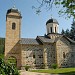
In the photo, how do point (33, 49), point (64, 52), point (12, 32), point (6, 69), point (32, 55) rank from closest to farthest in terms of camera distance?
point (6, 69) → point (32, 55) → point (33, 49) → point (12, 32) → point (64, 52)

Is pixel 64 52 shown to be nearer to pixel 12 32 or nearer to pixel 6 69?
pixel 12 32

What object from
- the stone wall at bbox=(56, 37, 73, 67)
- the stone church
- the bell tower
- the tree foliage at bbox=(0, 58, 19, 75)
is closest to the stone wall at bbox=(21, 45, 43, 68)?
the stone church

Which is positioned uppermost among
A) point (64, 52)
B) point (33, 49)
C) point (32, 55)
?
point (33, 49)

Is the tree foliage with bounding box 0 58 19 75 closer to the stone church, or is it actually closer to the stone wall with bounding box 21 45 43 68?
the stone church

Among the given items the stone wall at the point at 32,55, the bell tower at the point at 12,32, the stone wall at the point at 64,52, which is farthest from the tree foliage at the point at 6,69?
the stone wall at the point at 64,52

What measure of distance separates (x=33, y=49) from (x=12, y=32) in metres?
5.89

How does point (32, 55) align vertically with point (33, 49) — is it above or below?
below

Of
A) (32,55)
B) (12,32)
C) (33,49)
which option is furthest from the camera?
(12,32)

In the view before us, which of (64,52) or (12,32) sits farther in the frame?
(64,52)

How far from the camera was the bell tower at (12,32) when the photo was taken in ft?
113

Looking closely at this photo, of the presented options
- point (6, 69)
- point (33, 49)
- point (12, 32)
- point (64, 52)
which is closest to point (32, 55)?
point (33, 49)

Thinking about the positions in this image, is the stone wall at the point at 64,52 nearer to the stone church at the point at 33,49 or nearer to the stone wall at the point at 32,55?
the stone church at the point at 33,49

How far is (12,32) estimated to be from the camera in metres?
35.6

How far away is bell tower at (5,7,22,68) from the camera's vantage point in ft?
113
